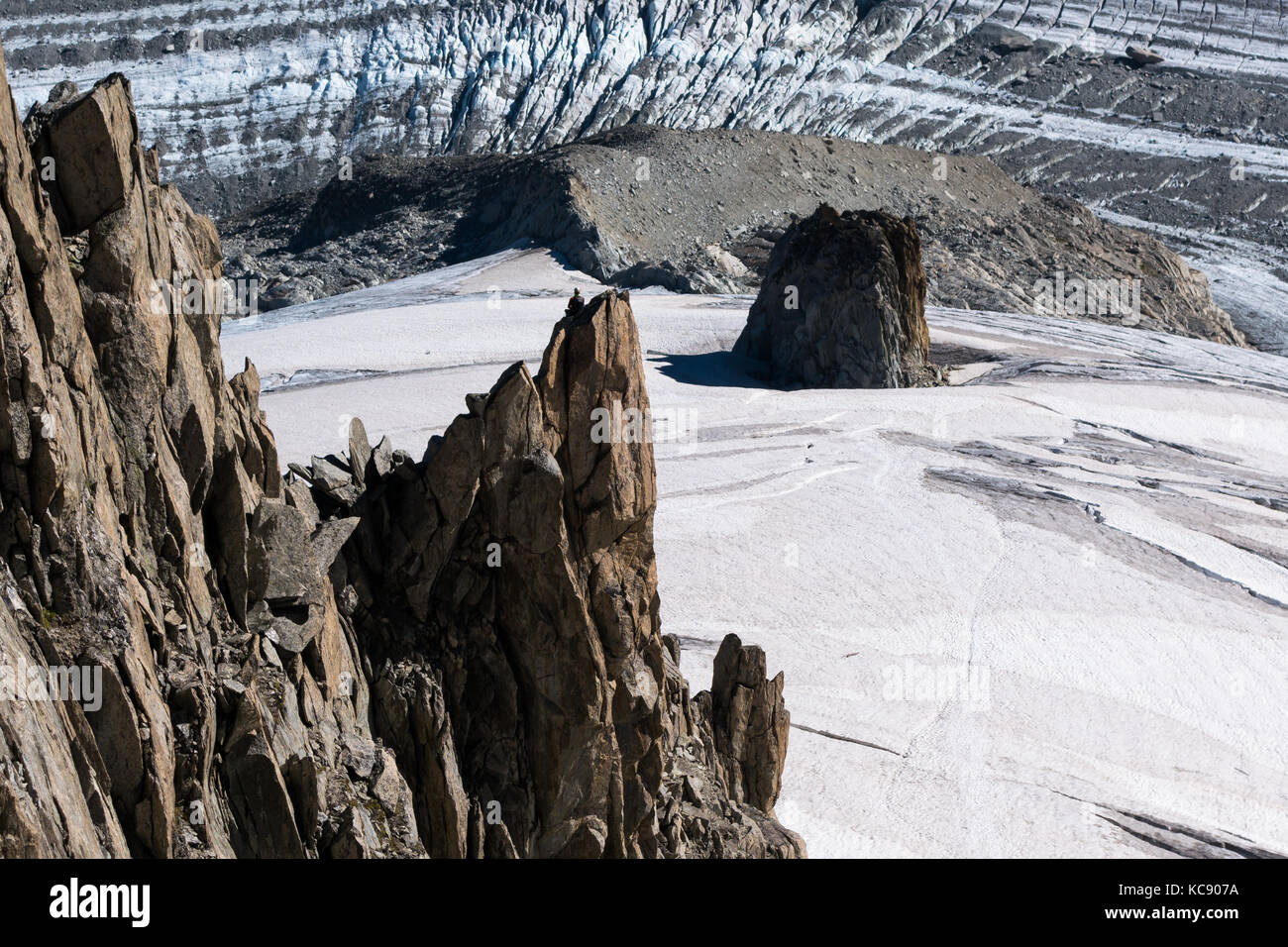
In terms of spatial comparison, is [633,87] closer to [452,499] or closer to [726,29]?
[726,29]

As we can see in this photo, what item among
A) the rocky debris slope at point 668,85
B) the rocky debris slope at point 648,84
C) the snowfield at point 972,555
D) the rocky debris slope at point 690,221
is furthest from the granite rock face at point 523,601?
the rocky debris slope at point 648,84

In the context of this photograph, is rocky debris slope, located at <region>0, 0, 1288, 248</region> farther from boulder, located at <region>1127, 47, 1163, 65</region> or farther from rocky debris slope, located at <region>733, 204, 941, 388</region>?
rocky debris slope, located at <region>733, 204, 941, 388</region>

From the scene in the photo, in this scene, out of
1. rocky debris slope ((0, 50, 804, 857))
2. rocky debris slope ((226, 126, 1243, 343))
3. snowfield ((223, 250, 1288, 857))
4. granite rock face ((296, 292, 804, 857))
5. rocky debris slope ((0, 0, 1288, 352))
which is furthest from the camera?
rocky debris slope ((0, 0, 1288, 352))

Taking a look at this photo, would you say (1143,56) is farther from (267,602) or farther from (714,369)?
(267,602)

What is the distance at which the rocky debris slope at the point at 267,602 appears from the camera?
22.5 feet

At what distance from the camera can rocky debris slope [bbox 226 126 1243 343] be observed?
5197 cm

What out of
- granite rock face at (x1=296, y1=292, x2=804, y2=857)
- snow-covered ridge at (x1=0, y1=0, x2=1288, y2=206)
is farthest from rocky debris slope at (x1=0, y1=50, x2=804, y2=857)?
snow-covered ridge at (x1=0, y1=0, x2=1288, y2=206)

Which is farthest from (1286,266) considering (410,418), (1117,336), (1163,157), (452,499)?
(452,499)

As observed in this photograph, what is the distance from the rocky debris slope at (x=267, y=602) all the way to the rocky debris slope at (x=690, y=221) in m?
36.1

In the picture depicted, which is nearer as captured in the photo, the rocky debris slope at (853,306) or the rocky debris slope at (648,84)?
the rocky debris slope at (853,306)

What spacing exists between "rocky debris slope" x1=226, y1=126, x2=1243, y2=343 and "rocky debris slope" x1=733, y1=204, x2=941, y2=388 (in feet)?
32.8

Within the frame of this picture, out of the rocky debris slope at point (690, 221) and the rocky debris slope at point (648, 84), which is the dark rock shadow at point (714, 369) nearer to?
the rocky debris slope at point (690, 221)

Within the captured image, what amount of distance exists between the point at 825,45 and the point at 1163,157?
2357 centimetres
